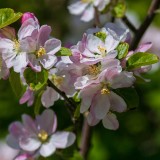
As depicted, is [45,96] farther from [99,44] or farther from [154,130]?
[154,130]

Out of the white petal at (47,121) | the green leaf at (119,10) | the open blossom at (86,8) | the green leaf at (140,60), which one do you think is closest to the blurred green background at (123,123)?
the open blossom at (86,8)

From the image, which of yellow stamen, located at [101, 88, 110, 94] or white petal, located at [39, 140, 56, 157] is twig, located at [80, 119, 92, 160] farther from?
yellow stamen, located at [101, 88, 110, 94]

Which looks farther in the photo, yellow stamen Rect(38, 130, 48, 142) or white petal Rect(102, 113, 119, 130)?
yellow stamen Rect(38, 130, 48, 142)

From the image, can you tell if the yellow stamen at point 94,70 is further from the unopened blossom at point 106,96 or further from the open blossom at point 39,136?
the open blossom at point 39,136

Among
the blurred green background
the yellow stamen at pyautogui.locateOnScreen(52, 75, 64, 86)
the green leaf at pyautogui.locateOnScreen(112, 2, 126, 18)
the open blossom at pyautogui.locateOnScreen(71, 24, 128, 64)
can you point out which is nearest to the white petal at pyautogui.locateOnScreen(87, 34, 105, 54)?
the open blossom at pyautogui.locateOnScreen(71, 24, 128, 64)

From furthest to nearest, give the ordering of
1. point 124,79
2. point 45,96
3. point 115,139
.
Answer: point 115,139 → point 45,96 → point 124,79

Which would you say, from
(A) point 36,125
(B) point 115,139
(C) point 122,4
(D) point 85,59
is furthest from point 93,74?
(B) point 115,139
